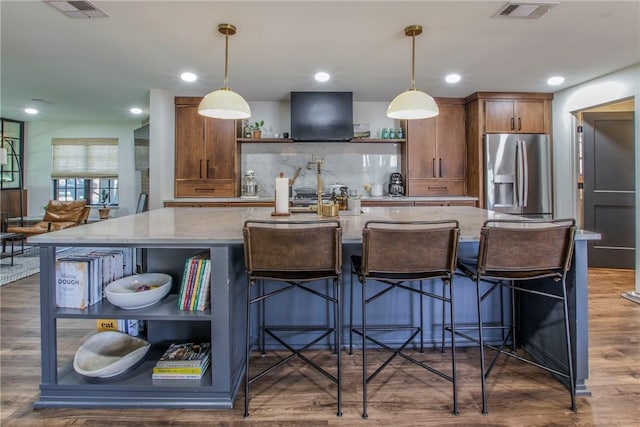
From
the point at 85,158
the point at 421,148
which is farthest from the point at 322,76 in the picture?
the point at 85,158

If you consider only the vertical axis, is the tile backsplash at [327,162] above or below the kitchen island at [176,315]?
above

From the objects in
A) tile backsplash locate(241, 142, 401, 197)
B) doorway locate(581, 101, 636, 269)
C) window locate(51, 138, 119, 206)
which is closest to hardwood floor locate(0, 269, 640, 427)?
doorway locate(581, 101, 636, 269)

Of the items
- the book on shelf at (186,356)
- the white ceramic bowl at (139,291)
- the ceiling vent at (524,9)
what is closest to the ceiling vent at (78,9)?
the white ceramic bowl at (139,291)

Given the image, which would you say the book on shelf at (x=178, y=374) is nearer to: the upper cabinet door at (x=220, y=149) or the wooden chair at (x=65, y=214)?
the upper cabinet door at (x=220, y=149)

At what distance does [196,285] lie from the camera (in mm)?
1928

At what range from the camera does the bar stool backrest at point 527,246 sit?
181 cm

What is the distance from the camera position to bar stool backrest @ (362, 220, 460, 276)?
5.84 feet

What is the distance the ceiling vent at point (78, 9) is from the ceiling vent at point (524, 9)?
8.70 ft

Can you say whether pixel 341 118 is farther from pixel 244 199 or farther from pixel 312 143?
pixel 244 199

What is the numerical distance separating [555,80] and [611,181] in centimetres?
151

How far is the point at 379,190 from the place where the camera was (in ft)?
17.5

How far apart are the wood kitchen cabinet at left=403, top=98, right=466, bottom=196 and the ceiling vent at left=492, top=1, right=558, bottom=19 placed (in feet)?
8.20

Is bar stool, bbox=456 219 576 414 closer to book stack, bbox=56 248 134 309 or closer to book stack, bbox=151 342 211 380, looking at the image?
book stack, bbox=151 342 211 380

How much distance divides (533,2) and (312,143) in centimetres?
333
